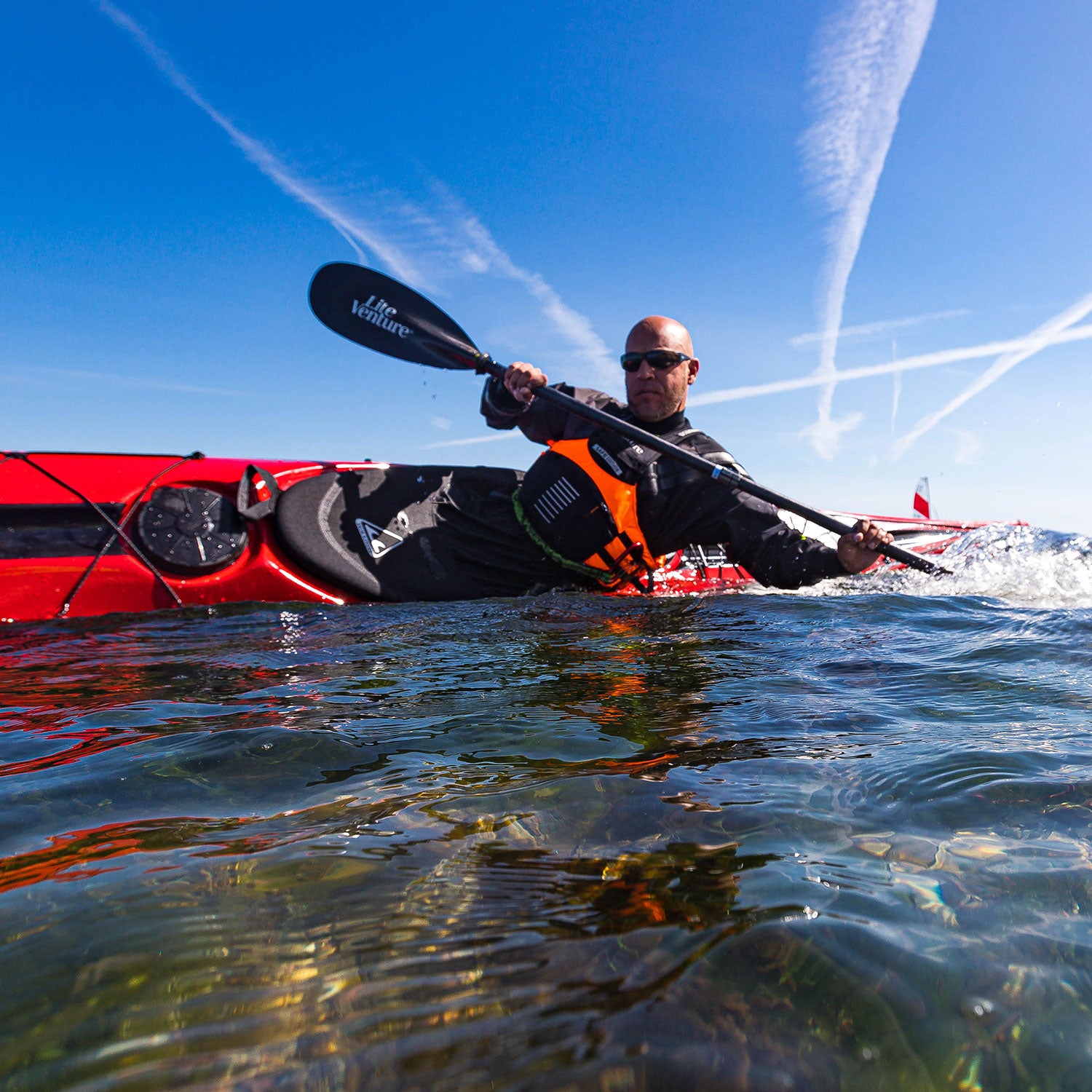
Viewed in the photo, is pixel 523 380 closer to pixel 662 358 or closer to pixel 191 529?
pixel 662 358

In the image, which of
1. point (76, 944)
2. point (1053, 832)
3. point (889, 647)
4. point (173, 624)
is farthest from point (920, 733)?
point (173, 624)

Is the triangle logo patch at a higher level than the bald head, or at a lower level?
lower

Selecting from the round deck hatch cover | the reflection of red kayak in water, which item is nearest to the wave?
the reflection of red kayak in water

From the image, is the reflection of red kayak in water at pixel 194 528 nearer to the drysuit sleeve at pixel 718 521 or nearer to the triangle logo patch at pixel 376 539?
the triangle logo patch at pixel 376 539

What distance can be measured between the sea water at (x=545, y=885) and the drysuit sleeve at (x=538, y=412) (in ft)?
9.47

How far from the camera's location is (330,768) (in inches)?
60.9

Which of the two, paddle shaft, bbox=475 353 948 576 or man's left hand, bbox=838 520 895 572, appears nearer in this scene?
man's left hand, bbox=838 520 895 572

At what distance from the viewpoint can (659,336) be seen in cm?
480

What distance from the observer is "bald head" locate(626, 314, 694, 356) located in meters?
4.79

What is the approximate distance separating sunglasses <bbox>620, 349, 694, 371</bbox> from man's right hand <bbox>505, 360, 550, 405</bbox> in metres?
0.61

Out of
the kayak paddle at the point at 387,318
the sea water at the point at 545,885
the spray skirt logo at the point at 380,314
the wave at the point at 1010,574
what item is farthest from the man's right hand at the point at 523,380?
the sea water at the point at 545,885

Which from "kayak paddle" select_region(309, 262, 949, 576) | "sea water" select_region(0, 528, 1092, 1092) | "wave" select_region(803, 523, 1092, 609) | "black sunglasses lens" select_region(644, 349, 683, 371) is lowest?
"sea water" select_region(0, 528, 1092, 1092)

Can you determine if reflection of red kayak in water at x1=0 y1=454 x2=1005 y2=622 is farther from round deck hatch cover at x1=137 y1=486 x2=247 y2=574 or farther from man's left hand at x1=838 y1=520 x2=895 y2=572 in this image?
man's left hand at x1=838 y1=520 x2=895 y2=572

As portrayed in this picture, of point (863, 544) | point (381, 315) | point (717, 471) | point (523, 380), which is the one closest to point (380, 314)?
point (381, 315)
